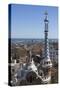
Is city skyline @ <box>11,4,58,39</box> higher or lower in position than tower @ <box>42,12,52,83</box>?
higher

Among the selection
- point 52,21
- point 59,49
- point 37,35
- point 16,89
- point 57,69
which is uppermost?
point 52,21

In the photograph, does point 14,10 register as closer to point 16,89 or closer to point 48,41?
point 48,41

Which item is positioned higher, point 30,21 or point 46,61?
point 30,21

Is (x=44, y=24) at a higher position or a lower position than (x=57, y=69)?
higher

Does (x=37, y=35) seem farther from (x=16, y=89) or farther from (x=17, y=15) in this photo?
(x=16, y=89)

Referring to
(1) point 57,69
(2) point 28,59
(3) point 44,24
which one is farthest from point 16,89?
(3) point 44,24

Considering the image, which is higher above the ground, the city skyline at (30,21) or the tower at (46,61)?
the city skyline at (30,21)

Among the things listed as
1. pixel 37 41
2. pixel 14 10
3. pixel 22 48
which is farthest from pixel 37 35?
pixel 14 10
